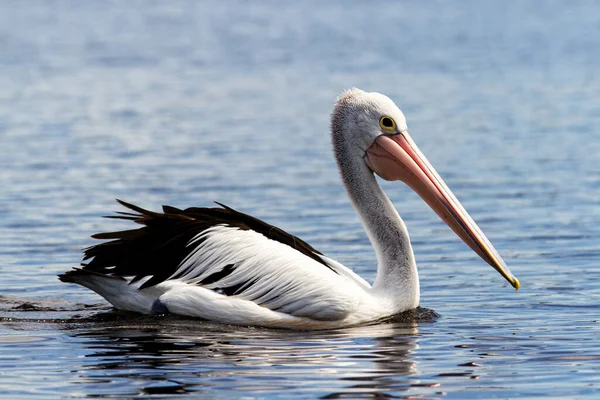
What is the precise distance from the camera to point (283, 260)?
7.57 metres

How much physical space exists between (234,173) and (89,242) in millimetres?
3666

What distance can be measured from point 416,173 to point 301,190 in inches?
205

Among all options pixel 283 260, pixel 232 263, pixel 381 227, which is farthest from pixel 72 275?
pixel 381 227

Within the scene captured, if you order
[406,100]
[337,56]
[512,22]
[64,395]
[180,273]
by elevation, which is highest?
[512,22]

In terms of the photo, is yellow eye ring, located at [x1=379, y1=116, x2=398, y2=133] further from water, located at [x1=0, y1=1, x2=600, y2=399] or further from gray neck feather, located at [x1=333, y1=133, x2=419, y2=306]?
water, located at [x1=0, y1=1, x2=600, y2=399]

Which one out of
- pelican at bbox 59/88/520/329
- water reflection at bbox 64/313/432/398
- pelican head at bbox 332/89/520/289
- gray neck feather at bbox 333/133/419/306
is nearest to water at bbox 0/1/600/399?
water reflection at bbox 64/313/432/398

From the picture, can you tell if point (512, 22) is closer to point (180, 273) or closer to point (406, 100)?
point (406, 100)

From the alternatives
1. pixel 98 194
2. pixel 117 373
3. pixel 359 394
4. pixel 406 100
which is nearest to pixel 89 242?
pixel 98 194

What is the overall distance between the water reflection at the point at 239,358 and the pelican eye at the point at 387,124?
122cm

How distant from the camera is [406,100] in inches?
811

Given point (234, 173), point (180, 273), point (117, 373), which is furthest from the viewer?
point (234, 173)

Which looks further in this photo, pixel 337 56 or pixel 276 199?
pixel 337 56

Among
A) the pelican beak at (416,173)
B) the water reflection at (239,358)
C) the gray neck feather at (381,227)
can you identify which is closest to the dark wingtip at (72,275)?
the water reflection at (239,358)

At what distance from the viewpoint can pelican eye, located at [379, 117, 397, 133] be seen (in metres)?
7.99
